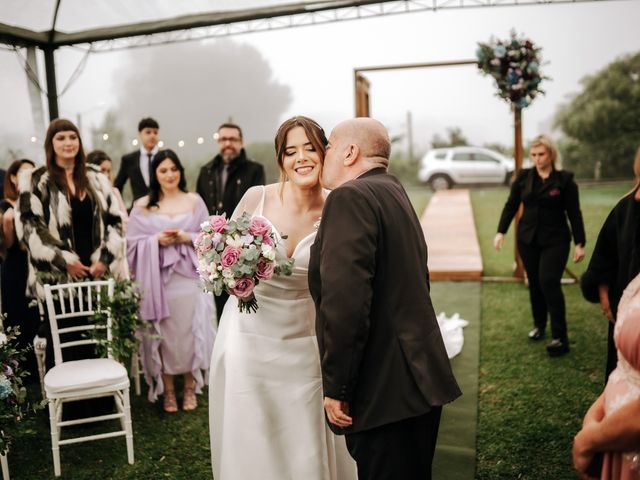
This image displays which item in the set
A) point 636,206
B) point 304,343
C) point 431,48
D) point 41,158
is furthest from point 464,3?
point 304,343

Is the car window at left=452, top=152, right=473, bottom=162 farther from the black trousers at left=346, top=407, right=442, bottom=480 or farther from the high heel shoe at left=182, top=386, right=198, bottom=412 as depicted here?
the black trousers at left=346, top=407, right=442, bottom=480

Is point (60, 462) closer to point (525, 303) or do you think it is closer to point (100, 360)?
point (100, 360)

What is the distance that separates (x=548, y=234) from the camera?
19.1 feet

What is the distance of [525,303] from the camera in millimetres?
7711

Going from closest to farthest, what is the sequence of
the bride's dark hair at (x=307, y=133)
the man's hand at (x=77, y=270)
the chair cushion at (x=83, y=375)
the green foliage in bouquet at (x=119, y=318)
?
the bride's dark hair at (x=307, y=133), the chair cushion at (x=83, y=375), the green foliage in bouquet at (x=119, y=318), the man's hand at (x=77, y=270)

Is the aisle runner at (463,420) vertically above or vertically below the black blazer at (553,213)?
below

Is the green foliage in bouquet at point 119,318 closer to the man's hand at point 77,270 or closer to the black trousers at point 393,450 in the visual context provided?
the man's hand at point 77,270

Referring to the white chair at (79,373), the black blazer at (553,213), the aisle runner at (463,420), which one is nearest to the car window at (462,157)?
the aisle runner at (463,420)

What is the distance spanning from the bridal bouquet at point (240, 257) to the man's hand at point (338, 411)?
2.42 feet

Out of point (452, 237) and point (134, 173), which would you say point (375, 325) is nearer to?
point (134, 173)

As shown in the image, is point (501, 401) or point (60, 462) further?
point (501, 401)

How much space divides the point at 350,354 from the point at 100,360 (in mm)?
2679

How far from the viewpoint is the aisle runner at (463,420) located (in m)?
3.81

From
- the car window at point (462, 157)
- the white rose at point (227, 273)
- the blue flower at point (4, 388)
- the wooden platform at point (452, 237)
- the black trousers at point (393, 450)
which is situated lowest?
the wooden platform at point (452, 237)
